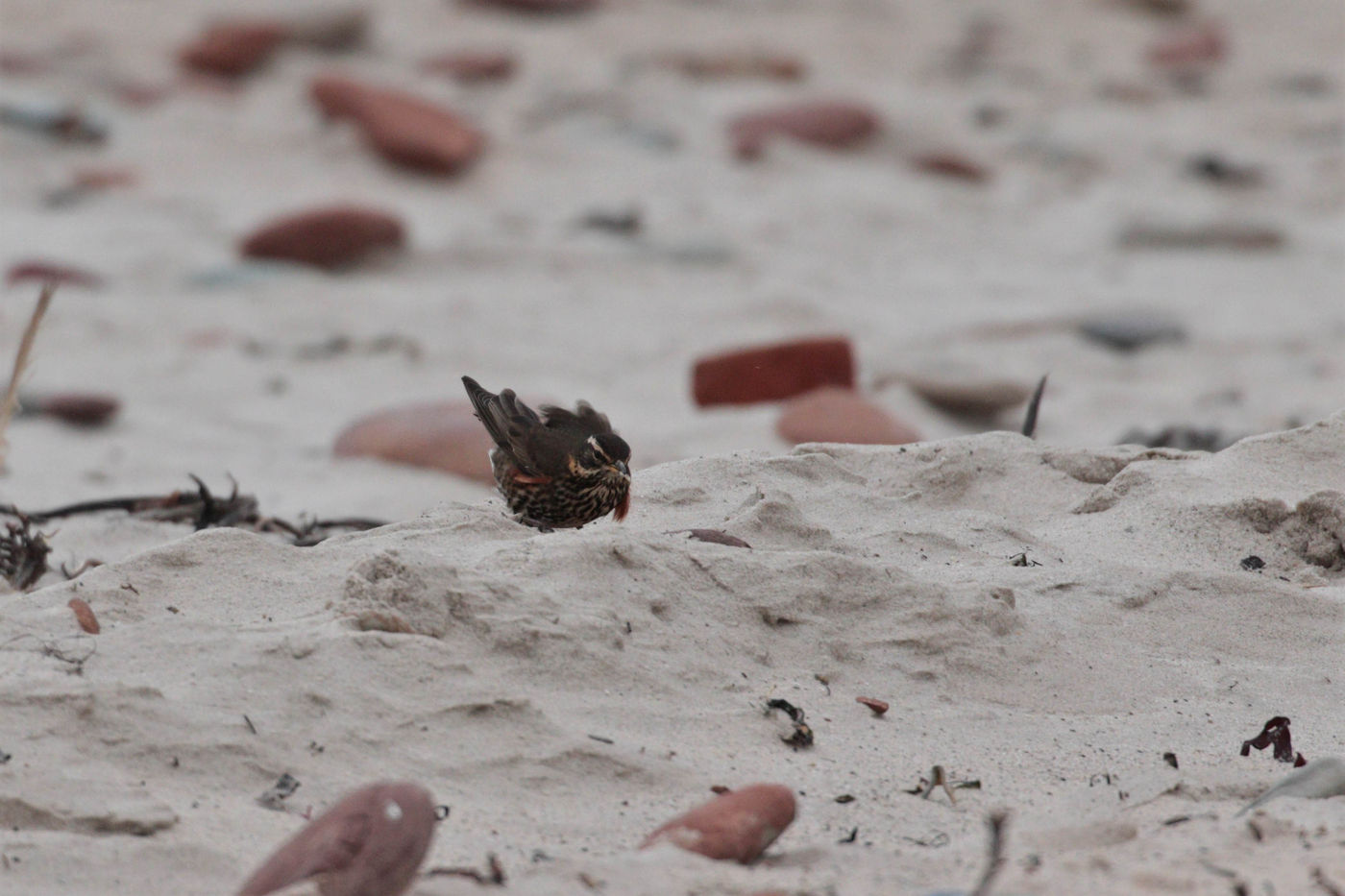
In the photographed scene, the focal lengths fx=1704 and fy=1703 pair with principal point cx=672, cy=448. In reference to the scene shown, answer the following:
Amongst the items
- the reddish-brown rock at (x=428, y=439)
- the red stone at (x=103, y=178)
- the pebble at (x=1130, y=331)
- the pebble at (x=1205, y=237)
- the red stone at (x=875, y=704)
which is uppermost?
the red stone at (x=875, y=704)

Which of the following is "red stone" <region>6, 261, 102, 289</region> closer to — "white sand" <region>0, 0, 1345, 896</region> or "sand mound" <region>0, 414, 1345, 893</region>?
"white sand" <region>0, 0, 1345, 896</region>

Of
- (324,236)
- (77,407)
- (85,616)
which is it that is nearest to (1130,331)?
(324,236)

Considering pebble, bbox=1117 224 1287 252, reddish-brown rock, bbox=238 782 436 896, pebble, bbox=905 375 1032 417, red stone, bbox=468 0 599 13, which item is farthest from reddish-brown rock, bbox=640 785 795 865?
red stone, bbox=468 0 599 13

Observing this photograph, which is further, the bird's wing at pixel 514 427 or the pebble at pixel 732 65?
the pebble at pixel 732 65

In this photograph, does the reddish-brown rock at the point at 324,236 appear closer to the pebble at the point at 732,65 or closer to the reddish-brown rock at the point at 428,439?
the reddish-brown rock at the point at 428,439

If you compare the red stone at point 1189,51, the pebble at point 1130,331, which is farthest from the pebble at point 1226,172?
the pebble at point 1130,331
